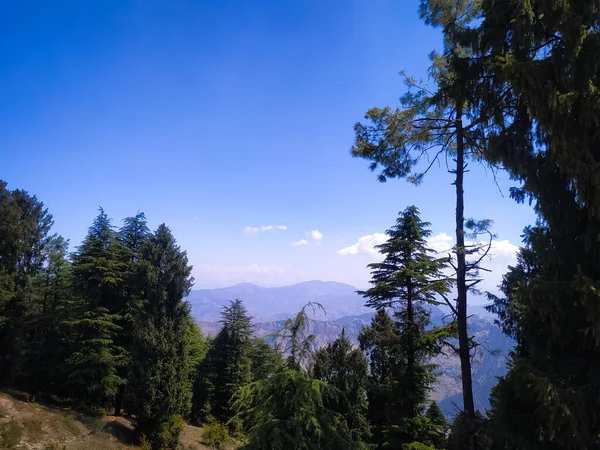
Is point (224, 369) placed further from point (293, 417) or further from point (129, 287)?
point (293, 417)

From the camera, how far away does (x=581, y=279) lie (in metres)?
4.87

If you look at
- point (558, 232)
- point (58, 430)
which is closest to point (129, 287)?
point (58, 430)

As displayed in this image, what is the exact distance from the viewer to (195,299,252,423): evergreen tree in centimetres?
2905

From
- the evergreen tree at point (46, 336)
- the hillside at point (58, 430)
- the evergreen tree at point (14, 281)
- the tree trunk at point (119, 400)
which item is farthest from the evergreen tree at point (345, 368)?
the evergreen tree at point (14, 281)

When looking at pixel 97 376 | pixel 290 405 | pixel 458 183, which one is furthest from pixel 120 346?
pixel 458 183

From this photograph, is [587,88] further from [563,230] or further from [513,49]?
[563,230]

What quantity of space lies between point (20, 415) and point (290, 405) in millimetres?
19999

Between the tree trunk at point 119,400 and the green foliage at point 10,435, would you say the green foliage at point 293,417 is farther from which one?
the tree trunk at point 119,400

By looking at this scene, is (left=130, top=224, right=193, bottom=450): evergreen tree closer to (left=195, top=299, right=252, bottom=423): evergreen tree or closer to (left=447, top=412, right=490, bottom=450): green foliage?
(left=195, top=299, right=252, bottom=423): evergreen tree

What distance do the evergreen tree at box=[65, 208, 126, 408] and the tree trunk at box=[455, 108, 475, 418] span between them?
2150 cm

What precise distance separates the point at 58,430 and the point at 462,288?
21.2 metres

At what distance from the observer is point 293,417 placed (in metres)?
5.84

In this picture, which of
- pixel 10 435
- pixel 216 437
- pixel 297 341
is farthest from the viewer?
pixel 216 437

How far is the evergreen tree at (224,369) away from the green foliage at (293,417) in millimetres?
23887
